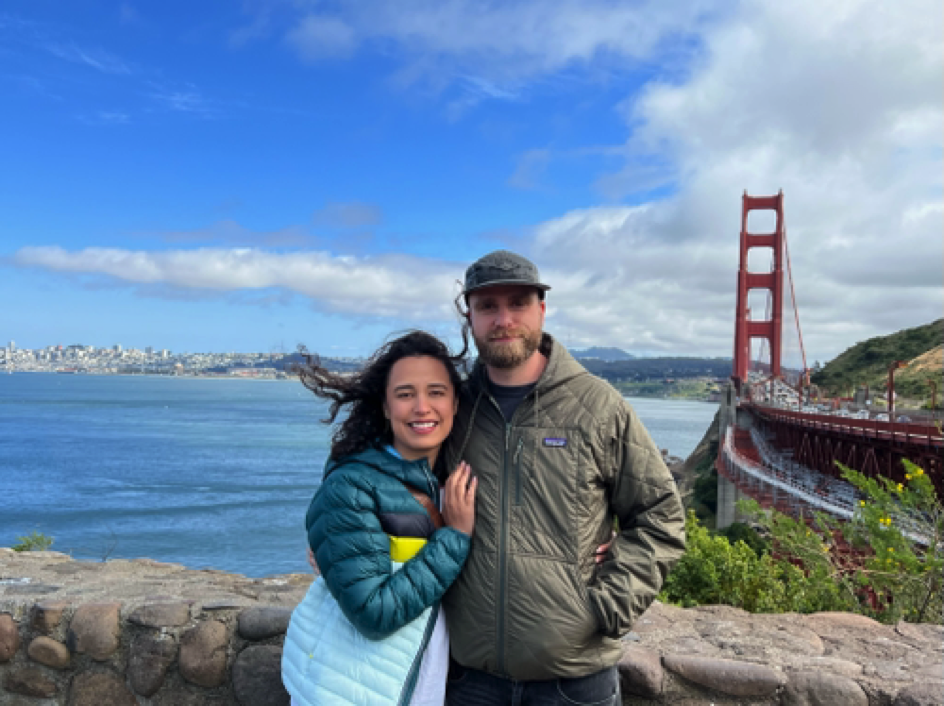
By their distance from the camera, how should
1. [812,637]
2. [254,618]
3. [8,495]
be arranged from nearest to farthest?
[254,618] → [812,637] → [8,495]

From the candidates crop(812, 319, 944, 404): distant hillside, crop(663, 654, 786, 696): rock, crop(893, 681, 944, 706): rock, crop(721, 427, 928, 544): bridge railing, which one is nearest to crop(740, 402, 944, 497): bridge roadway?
crop(721, 427, 928, 544): bridge railing

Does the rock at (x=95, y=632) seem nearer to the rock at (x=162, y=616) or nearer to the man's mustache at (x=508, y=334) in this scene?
the rock at (x=162, y=616)

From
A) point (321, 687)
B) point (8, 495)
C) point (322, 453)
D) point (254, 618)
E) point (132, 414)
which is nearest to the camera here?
point (321, 687)

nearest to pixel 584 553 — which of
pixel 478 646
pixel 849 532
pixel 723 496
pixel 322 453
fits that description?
pixel 478 646

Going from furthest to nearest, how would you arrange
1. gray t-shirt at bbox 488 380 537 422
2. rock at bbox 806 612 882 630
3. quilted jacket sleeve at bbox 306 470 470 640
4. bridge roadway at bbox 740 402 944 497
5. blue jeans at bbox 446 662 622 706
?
bridge roadway at bbox 740 402 944 497
rock at bbox 806 612 882 630
gray t-shirt at bbox 488 380 537 422
blue jeans at bbox 446 662 622 706
quilted jacket sleeve at bbox 306 470 470 640

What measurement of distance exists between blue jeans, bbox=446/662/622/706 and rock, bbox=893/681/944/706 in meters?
0.84

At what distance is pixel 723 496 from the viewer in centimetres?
2628

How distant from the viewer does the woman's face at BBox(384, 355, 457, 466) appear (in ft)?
5.98

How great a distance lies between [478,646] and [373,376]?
71 cm

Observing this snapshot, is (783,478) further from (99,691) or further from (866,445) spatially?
A: (99,691)

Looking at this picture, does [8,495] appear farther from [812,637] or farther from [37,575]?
[812,637]

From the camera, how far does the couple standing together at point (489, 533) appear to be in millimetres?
1692

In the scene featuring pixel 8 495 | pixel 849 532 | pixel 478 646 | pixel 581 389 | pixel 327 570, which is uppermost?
pixel 581 389

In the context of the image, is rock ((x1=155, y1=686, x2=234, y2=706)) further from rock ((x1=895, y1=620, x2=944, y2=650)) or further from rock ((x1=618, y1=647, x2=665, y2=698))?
rock ((x1=895, y1=620, x2=944, y2=650))
